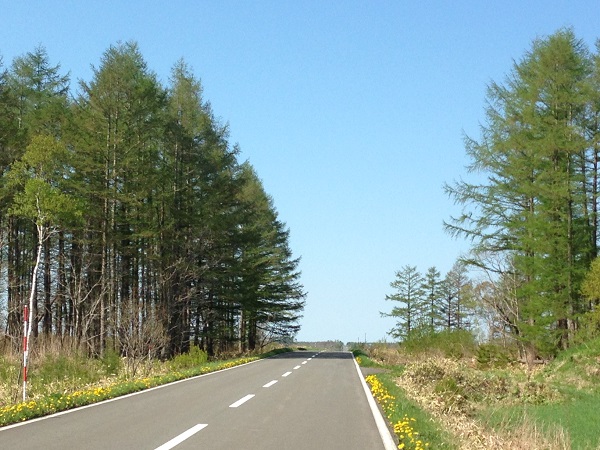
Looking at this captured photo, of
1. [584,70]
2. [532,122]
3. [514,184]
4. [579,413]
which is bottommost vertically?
[579,413]

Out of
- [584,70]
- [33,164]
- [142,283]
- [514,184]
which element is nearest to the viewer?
[33,164]

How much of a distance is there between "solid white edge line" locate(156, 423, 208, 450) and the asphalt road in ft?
0.04

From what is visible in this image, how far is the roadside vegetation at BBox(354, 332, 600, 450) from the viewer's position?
10.0 metres

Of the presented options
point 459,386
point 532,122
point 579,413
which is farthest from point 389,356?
point 579,413

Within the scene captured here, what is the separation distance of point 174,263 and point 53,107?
10945 millimetres

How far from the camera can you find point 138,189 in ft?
109

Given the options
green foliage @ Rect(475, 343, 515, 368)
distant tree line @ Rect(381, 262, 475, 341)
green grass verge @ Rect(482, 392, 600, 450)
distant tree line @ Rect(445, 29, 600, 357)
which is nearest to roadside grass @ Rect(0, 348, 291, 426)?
green grass verge @ Rect(482, 392, 600, 450)

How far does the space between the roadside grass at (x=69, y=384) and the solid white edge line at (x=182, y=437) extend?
3177 mm

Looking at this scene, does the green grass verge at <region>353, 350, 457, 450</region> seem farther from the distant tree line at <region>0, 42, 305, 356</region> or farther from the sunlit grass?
the distant tree line at <region>0, 42, 305, 356</region>

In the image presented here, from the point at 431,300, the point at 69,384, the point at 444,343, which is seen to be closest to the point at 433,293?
the point at 431,300

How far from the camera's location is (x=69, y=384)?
18094 millimetres

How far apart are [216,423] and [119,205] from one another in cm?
2556

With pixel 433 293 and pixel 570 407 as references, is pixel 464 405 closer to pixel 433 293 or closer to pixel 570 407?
pixel 570 407

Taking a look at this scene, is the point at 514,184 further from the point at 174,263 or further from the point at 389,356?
the point at 174,263
